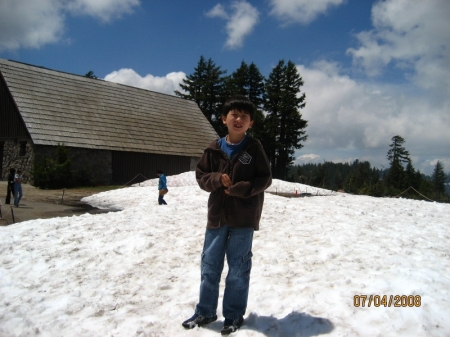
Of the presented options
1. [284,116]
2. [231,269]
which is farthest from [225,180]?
[284,116]

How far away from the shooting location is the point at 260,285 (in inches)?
172

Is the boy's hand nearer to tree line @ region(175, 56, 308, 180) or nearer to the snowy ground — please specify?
the snowy ground

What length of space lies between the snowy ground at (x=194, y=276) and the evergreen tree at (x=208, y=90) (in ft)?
132

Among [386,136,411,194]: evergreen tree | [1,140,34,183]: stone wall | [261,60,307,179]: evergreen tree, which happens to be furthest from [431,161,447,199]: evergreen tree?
[1,140,34,183]: stone wall

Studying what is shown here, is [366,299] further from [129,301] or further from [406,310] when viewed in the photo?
[129,301]

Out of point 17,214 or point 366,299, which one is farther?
point 17,214

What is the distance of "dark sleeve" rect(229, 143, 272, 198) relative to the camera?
324cm

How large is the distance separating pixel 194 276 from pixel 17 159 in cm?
2085

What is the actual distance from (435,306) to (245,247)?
1.95 meters

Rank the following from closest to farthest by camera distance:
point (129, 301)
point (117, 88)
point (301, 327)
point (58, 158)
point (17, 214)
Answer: point (301, 327) → point (129, 301) → point (17, 214) → point (58, 158) → point (117, 88)

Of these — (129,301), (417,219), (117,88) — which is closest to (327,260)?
(129,301)

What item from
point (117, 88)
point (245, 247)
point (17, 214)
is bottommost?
point (17, 214)

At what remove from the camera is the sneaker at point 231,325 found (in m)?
3.26
